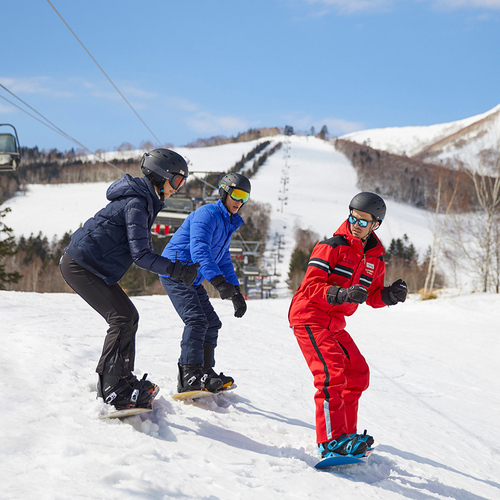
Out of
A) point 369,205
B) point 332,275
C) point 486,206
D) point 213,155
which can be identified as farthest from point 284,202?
point 332,275

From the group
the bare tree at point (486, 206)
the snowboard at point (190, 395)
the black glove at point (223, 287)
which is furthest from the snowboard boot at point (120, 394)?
the bare tree at point (486, 206)

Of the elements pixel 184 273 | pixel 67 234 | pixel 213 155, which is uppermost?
pixel 213 155

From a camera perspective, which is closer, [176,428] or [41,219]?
[176,428]

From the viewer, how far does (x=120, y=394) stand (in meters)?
3.22

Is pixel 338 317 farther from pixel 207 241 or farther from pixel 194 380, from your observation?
pixel 194 380

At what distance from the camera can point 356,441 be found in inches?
125

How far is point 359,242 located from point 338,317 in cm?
56

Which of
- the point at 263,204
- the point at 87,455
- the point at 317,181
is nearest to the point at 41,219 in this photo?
the point at 263,204

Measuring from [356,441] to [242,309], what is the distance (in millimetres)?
1355

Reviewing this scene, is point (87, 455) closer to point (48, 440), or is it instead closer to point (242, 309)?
point (48, 440)

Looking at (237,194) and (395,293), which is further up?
(237,194)

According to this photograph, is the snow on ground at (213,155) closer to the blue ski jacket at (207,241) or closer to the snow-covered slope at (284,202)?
the snow-covered slope at (284,202)

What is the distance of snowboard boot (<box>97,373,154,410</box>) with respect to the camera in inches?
126

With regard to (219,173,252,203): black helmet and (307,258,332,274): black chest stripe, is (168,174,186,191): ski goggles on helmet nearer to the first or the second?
(219,173,252,203): black helmet
